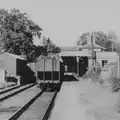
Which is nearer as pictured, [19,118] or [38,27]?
[19,118]

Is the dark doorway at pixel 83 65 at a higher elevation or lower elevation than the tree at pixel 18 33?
lower

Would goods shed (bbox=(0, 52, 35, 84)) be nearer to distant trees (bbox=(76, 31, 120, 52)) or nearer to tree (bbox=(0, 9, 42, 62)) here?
tree (bbox=(0, 9, 42, 62))

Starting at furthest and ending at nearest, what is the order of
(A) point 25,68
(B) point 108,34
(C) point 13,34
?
(B) point 108,34 → (C) point 13,34 → (A) point 25,68

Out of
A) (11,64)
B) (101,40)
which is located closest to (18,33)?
(11,64)

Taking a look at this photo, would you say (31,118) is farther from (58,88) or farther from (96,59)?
(96,59)

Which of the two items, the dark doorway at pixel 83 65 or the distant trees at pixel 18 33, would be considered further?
the dark doorway at pixel 83 65

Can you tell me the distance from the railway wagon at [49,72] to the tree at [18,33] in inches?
1346

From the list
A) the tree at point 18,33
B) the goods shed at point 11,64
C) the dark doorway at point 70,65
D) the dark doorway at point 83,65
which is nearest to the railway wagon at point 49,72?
the goods shed at point 11,64

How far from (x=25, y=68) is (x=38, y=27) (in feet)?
61.2

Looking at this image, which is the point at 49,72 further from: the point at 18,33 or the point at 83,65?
the point at 83,65

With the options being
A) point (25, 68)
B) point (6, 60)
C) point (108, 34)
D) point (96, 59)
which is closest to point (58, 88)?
point (6, 60)

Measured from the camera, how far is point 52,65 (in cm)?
3828

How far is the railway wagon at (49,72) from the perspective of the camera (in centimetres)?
3767

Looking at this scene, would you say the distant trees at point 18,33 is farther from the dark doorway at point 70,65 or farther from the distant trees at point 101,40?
the distant trees at point 101,40
